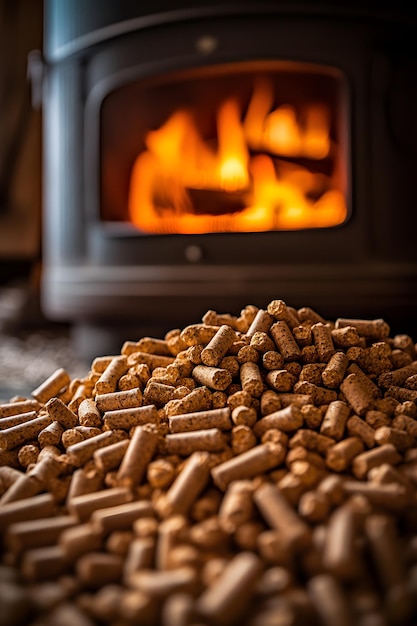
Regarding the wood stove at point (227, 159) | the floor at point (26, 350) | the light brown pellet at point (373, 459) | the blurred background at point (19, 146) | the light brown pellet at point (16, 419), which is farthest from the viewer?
the blurred background at point (19, 146)

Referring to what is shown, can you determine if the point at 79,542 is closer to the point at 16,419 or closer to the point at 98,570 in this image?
the point at 98,570

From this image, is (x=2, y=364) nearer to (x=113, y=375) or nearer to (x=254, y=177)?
(x=254, y=177)

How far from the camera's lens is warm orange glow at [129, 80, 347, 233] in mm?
1819

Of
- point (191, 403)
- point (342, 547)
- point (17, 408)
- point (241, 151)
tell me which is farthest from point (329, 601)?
point (241, 151)

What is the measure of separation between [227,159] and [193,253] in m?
0.27

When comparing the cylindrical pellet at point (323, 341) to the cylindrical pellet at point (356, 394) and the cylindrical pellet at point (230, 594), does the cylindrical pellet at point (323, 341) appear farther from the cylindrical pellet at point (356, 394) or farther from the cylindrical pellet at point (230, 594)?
the cylindrical pellet at point (230, 594)

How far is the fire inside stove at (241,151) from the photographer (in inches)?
71.1

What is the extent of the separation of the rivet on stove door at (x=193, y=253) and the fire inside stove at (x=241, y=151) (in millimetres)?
55

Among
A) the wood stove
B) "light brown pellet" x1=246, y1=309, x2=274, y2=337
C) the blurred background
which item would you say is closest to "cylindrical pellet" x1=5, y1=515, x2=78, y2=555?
"light brown pellet" x1=246, y1=309, x2=274, y2=337

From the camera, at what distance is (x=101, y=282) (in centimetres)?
190

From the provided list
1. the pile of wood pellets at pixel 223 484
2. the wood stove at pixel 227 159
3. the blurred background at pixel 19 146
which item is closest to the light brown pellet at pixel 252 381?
the pile of wood pellets at pixel 223 484

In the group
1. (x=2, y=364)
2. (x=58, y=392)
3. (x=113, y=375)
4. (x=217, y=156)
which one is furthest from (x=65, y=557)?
(x=2, y=364)

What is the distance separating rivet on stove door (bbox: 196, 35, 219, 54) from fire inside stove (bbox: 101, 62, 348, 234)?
0.22 feet

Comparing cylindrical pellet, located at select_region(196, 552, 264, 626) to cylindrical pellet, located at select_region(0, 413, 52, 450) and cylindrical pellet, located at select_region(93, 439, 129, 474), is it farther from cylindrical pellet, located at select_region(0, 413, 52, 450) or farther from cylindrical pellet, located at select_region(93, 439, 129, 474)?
cylindrical pellet, located at select_region(0, 413, 52, 450)
